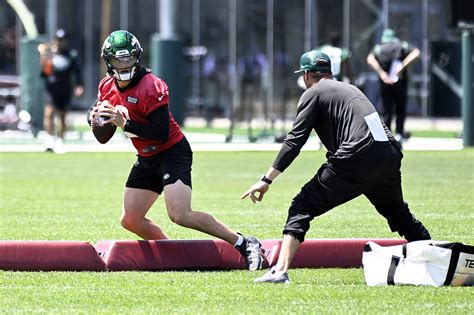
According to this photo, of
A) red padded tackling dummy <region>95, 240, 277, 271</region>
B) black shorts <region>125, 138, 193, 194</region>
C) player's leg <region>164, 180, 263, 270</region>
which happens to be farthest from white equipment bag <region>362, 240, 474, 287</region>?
black shorts <region>125, 138, 193, 194</region>

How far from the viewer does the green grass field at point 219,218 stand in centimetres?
838

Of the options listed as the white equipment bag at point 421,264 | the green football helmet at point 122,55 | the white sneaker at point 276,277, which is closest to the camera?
the white equipment bag at point 421,264

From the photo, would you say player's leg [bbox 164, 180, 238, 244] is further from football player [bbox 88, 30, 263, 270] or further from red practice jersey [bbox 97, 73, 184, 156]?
red practice jersey [bbox 97, 73, 184, 156]

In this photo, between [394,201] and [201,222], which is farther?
[201,222]

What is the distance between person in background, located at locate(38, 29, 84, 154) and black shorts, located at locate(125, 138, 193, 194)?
1409 centimetres

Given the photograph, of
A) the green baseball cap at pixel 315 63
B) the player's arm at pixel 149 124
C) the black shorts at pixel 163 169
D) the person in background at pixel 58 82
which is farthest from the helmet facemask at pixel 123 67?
the person in background at pixel 58 82

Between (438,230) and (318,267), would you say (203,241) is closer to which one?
(318,267)

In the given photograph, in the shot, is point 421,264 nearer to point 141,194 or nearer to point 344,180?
point 344,180

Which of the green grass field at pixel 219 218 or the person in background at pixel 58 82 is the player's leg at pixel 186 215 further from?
the person in background at pixel 58 82

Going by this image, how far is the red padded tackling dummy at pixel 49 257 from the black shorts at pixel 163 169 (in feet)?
2.69

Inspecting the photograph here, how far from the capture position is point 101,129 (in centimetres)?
1013

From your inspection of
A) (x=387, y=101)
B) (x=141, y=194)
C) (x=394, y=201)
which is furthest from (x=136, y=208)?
(x=387, y=101)

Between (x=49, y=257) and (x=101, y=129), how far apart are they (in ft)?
3.50

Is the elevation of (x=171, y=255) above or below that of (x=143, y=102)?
below
